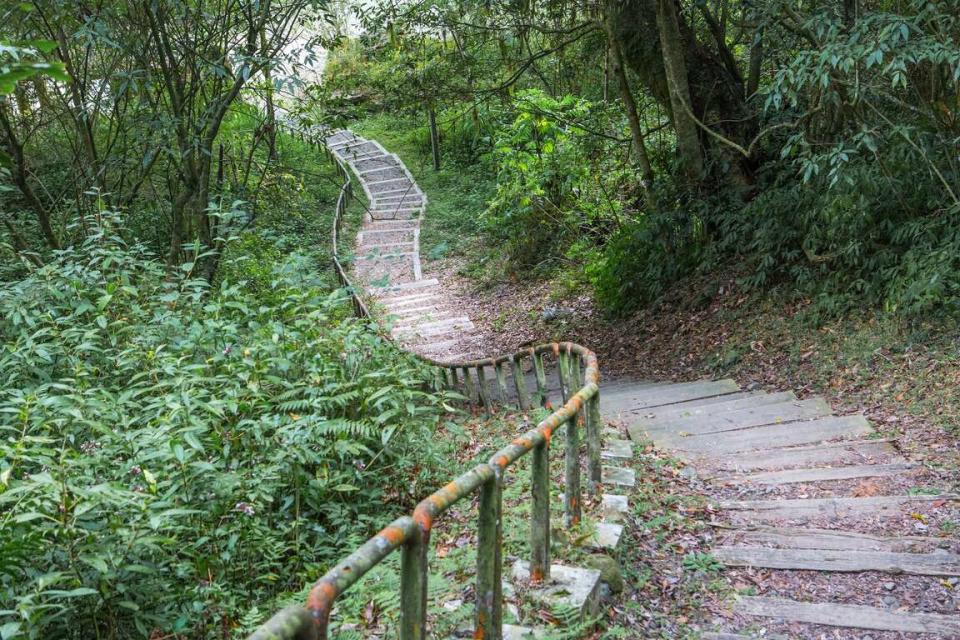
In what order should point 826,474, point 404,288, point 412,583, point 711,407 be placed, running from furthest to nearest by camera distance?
point 404,288 → point 711,407 → point 826,474 → point 412,583

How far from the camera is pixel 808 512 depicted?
475 centimetres

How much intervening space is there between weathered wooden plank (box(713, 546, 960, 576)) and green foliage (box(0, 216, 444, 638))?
2267mm

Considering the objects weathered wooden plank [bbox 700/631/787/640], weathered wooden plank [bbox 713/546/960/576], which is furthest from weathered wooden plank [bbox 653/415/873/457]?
weathered wooden plank [bbox 700/631/787/640]

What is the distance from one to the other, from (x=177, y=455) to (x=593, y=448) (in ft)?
7.59

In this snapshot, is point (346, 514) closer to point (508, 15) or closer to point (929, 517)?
point (929, 517)

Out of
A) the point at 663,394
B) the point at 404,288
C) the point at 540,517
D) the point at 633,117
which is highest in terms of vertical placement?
the point at 633,117

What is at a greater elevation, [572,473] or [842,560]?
[572,473]

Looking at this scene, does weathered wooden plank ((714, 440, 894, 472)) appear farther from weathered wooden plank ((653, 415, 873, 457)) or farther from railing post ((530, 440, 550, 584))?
railing post ((530, 440, 550, 584))

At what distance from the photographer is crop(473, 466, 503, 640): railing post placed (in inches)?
105

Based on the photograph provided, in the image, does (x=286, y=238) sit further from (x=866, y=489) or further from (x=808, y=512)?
(x=866, y=489)

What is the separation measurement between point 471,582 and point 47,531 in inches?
73.6

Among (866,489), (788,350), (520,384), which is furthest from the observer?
(788,350)

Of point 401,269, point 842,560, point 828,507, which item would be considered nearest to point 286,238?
point 828,507

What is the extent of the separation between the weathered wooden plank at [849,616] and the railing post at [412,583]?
2.21 metres
